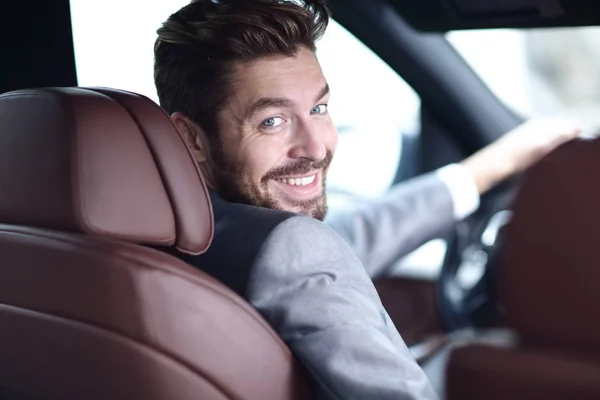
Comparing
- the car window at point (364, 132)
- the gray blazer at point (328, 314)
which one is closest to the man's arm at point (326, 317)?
the gray blazer at point (328, 314)

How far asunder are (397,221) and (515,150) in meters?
0.41

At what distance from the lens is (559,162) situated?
34.0 inches

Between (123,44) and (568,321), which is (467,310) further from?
(568,321)

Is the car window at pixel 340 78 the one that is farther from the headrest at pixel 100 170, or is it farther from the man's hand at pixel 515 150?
the headrest at pixel 100 170

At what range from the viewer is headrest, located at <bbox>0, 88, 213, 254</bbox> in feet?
4.80

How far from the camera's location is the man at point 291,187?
150cm

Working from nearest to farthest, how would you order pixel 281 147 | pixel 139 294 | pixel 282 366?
pixel 139 294 → pixel 282 366 → pixel 281 147

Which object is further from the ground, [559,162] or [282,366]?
[559,162]

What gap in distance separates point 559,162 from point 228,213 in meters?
0.89

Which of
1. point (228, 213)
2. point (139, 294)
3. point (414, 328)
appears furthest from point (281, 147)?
point (414, 328)

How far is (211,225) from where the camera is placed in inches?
62.2

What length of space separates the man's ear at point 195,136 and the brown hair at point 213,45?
0.05ft

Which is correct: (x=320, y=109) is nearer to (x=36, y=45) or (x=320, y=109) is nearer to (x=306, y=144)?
(x=306, y=144)

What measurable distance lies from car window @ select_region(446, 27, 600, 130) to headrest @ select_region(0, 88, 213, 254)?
160 centimetres
